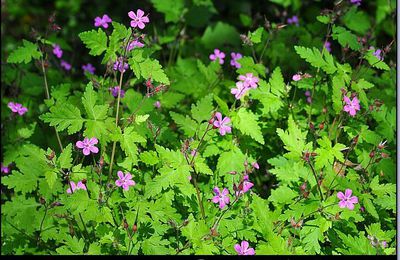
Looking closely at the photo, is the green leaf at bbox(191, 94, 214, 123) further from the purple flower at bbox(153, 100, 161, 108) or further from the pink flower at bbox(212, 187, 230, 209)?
the pink flower at bbox(212, 187, 230, 209)

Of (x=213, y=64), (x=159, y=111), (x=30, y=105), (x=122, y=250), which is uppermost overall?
(x=30, y=105)

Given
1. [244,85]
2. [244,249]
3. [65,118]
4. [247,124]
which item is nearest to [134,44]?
[65,118]

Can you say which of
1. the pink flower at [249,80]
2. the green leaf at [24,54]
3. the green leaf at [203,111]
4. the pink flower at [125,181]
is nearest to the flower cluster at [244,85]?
the pink flower at [249,80]

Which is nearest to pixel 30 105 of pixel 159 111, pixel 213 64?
pixel 159 111

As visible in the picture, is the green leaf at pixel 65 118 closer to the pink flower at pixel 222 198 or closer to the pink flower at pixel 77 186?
the pink flower at pixel 77 186

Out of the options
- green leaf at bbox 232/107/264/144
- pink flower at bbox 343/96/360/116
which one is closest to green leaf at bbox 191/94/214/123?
Answer: green leaf at bbox 232/107/264/144

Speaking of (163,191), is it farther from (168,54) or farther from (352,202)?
(168,54)
